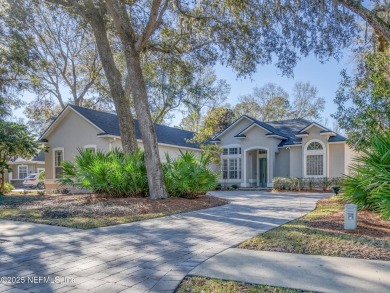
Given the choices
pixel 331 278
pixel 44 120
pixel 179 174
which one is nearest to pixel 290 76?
pixel 179 174

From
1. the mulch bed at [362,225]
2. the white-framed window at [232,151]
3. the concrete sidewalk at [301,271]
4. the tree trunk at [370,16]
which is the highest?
the tree trunk at [370,16]

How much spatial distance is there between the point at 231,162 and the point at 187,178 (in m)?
14.4

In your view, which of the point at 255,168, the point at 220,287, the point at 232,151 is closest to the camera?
the point at 220,287

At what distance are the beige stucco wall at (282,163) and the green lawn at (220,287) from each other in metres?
21.1

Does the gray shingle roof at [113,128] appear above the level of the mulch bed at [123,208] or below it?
above

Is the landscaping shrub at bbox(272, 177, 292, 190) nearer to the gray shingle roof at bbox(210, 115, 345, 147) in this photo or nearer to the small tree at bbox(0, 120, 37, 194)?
the gray shingle roof at bbox(210, 115, 345, 147)

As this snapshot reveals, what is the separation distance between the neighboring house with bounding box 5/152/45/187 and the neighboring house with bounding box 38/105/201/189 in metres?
14.4

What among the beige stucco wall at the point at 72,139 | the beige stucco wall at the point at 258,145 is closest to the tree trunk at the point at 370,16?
the beige stucco wall at the point at 72,139

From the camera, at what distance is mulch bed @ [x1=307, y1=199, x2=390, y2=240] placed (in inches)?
241

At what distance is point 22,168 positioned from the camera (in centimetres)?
3691

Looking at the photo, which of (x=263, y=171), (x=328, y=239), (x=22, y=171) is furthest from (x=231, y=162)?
(x=22, y=171)

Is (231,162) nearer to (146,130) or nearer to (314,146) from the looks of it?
(314,146)

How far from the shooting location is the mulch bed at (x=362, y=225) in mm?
6117

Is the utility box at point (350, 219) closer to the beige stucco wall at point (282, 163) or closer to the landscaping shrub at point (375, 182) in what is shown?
the landscaping shrub at point (375, 182)
